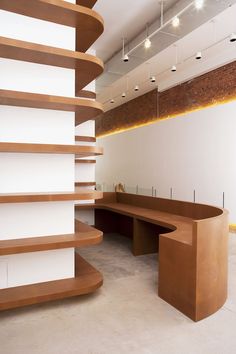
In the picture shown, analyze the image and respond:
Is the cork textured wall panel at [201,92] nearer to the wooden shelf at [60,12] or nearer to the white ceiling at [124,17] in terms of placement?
the white ceiling at [124,17]

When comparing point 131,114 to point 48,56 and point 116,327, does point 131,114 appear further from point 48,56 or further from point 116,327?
point 116,327

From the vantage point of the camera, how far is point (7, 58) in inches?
96.4

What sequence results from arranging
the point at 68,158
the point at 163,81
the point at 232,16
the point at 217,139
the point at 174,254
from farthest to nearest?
the point at 163,81 < the point at 217,139 < the point at 232,16 < the point at 68,158 < the point at 174,254

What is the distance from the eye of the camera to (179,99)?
313 inches

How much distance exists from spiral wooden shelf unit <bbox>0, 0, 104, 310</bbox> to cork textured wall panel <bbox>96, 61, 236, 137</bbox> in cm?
467

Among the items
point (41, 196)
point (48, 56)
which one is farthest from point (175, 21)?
point (41, 196)

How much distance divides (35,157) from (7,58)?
873mm

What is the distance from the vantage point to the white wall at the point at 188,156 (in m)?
6.39

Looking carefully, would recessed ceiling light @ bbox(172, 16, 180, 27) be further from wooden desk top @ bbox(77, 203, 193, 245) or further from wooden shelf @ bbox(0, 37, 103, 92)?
wooden desk top @ bbox(77, 203, 193, 245)

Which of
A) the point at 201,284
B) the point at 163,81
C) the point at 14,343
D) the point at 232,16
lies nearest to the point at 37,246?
the point at 14,343

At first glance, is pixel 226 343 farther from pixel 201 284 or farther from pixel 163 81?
pixel 163 81

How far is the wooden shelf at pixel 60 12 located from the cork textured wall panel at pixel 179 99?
15.4 feet

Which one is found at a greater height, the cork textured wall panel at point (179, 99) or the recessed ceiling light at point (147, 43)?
the recessed ceiling light at point (147, 43)

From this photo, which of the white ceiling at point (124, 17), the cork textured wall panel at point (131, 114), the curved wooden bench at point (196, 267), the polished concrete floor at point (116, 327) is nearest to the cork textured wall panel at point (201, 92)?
the cork textured wall panel at point (131, 114)
